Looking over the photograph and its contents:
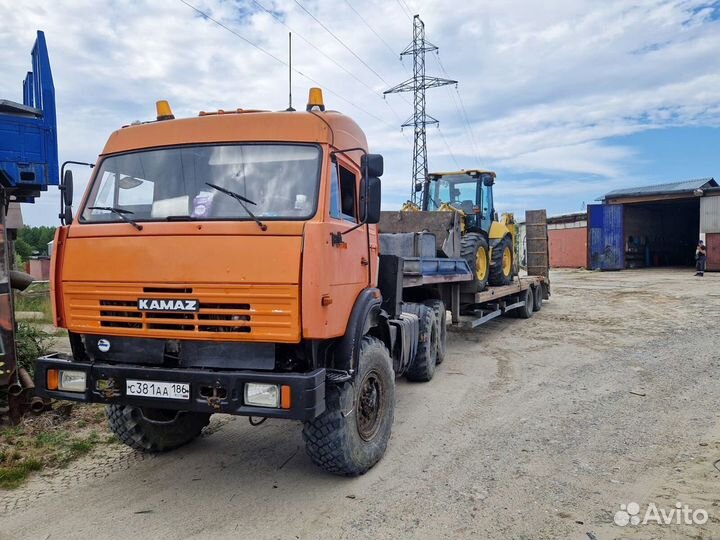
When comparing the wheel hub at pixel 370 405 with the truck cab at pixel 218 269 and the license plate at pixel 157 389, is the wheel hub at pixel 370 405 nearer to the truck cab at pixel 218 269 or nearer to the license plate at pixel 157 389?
the truck cab at pixel 218 269

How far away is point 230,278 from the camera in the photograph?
11.5 ft

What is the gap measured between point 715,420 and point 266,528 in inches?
173

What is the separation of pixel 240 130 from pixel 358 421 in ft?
7.68

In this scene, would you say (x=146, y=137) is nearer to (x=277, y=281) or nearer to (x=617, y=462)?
(x=277, y=281)

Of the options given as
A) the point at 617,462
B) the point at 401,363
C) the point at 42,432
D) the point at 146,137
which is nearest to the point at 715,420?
the point at 617,462

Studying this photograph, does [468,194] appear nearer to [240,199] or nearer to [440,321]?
[440,321]

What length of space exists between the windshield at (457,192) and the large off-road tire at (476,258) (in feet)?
3.11

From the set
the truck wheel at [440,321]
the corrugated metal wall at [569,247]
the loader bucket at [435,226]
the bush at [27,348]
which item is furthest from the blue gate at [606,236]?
the bush at [27,348]

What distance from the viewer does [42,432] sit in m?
5.18

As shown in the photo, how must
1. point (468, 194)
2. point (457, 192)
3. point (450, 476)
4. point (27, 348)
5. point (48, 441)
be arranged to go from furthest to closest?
point (457, 192), point (468, 194), point (27, 348), point (48, 441), point (450, 476)

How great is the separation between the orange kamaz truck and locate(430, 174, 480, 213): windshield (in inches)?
276

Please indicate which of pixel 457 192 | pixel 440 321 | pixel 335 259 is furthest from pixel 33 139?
pixel 457 192

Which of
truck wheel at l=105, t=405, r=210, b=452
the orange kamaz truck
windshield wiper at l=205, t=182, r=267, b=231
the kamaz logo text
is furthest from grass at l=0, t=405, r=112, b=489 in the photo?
windshield wiper at l=205, t=182, r=267, b=231

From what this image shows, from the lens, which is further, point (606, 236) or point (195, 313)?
point (606, 236)
